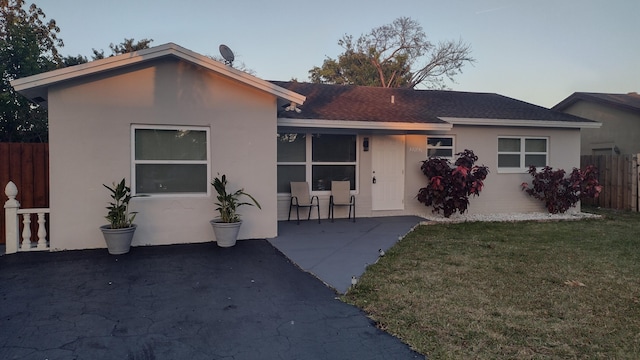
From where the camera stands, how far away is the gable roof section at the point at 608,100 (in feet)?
47.1

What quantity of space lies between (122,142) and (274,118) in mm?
2643

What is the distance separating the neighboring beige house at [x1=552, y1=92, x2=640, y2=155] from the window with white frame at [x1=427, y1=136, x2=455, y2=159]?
8.01 m

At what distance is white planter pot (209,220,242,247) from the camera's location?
689cm

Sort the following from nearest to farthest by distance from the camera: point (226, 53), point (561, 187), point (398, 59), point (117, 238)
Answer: point (117, 238), point (226, 53), point (561, 187), point (398, 59)

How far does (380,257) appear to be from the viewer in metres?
6.30

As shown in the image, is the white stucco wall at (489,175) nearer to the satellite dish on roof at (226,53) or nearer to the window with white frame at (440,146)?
the window with white frame at (440,146)

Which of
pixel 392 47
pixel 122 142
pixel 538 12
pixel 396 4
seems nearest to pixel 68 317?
pixel 122 142

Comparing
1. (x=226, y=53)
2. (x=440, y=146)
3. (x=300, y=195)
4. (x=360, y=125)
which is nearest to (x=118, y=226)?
(x=226, y=53)

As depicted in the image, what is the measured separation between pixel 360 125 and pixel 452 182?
8.75 feet

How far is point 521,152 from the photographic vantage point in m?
11.4

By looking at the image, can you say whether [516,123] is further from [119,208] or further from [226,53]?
[119,208]

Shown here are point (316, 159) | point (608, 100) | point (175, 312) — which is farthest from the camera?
point (608, 100)

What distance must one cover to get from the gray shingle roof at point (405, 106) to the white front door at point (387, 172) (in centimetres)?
72

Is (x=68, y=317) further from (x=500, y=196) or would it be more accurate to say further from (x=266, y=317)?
(x=500, y=196)
